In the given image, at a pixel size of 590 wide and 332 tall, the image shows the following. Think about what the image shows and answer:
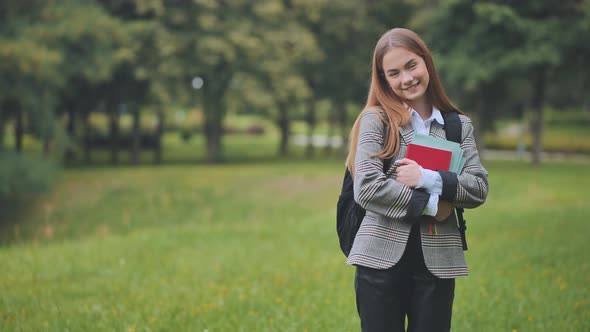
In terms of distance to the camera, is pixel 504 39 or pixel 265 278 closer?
pixel 265 278

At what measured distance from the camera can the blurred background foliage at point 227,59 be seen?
18.6 meters

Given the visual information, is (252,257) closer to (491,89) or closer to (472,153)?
(472,153)

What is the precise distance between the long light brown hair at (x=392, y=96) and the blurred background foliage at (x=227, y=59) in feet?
48.9

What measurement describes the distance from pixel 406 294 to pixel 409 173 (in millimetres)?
636

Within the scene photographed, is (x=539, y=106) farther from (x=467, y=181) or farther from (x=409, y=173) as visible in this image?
(x=409, y=173)

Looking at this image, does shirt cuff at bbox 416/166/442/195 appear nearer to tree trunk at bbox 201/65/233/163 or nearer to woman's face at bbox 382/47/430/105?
woman's face at bbox 382/47/430/105

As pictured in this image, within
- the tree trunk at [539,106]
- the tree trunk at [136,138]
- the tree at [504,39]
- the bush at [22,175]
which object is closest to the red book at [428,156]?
the bush at [22,175]

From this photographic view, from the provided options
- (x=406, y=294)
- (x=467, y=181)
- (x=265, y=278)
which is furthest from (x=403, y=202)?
(x=265, y=278)

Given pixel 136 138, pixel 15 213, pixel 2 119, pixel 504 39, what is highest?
pixel 504 39

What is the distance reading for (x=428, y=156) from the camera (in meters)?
2.86

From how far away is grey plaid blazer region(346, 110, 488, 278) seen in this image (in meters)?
2.78

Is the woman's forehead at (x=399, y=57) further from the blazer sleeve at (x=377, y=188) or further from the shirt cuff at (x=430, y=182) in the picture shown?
the shirt cuff at (x=430, y=182)

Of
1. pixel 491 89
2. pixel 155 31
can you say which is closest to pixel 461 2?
pixel 491 89

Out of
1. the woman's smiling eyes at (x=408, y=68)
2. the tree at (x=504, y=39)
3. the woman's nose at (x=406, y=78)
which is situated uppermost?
the tree at (x=504, y=39)
